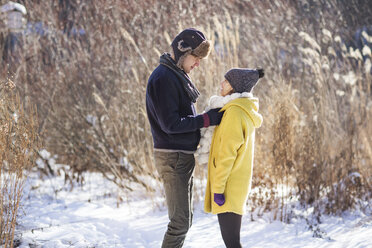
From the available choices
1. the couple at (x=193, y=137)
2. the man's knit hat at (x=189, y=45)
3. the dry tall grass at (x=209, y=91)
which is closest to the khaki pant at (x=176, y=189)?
the couple at (x=193, y=137)

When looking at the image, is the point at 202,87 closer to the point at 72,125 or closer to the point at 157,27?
the point at 157,27

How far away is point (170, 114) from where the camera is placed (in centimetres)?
227

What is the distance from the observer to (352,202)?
457 centimetres

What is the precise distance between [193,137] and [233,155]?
0.99 ft

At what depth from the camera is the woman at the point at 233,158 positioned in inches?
91.2

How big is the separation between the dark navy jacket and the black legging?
0.47 m

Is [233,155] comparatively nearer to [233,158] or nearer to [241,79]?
[233,158]

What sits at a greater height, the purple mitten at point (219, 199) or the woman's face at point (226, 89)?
the woman's face at point (226, 89)

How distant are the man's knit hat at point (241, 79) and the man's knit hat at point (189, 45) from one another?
226mm

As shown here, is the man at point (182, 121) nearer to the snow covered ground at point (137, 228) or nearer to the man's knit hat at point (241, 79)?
the man's knit hat at point (241, 79)

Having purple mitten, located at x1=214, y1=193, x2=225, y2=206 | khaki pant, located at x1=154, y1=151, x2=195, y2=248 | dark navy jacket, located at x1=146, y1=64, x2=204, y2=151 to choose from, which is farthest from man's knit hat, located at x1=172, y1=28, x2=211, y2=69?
purple mitten, located at x1=214, y1=193, x2=225, y2=206

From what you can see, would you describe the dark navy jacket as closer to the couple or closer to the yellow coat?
the couple

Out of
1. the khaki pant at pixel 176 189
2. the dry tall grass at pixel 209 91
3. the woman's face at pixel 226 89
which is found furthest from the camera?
the dry tall grass at pixel 209 91

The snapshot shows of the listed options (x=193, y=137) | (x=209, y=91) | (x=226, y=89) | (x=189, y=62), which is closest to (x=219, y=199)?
(x=193, y=137)
